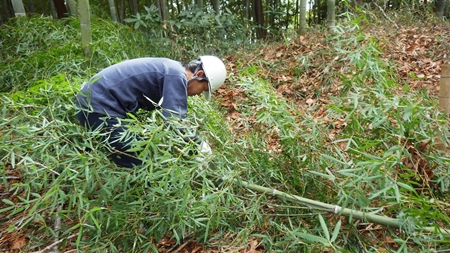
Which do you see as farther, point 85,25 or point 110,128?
point 85,25

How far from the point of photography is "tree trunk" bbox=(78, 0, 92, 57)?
3086mm

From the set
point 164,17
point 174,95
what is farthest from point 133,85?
point 164,17

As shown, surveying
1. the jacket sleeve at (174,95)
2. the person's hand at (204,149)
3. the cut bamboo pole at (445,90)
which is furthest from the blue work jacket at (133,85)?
the cut bamboo pole at (445,90)

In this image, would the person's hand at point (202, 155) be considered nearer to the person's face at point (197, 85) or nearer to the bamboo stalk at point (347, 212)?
the bamboo stalk at point (347, 212)

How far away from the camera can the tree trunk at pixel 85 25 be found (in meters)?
3.09

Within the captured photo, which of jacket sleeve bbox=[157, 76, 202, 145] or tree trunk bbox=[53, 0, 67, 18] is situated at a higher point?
tree trunk bbox=[53, 0, 67, 18]

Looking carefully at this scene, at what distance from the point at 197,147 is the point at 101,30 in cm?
316

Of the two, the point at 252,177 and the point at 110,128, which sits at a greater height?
the point at 110,128

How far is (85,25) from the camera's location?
3168mm

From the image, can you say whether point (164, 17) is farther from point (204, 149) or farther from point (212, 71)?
point (204, 149)

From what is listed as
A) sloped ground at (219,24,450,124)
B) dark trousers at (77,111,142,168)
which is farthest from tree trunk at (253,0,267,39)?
dark trousers at (77,111,142,168)

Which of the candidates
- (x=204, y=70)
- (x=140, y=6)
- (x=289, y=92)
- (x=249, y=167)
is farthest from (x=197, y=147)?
(x=140, y=6)

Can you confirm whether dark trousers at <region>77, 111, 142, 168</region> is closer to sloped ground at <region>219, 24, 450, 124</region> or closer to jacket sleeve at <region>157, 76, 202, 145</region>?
jacket sleeve at <region>157, 76, 202, 145</region>

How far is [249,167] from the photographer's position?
180cm
